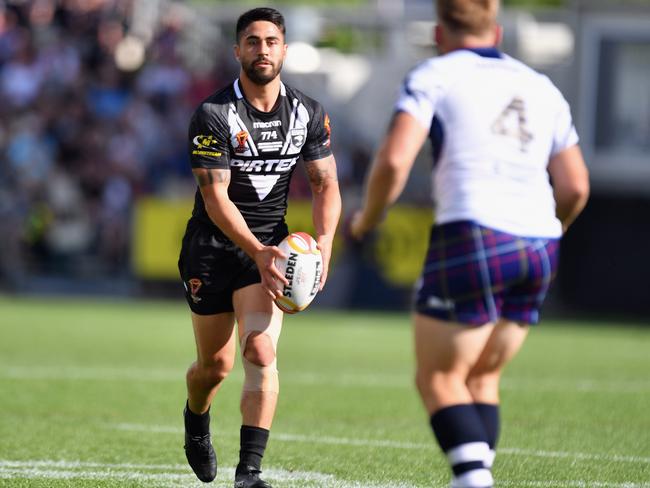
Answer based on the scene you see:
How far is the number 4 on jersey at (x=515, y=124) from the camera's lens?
14.7 feet

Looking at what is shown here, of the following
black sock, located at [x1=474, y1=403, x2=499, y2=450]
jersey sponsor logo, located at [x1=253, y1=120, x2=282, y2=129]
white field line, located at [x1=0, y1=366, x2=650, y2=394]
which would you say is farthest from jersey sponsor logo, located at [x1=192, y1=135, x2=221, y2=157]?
white field line, located at [x1=0, y1=366, x2=650, y2=394]

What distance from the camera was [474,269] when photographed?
14.6 feet

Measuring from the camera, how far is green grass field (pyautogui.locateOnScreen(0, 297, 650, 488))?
661 centimetres

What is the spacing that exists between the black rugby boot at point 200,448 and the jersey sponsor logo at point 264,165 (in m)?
1.37

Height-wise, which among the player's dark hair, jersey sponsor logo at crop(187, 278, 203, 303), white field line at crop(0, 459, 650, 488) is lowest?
white field line at crop(0, 459, 650, 488)

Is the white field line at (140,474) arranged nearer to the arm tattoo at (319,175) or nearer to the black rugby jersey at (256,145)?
the black rugby jersey at (256,145)

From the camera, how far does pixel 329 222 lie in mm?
6219

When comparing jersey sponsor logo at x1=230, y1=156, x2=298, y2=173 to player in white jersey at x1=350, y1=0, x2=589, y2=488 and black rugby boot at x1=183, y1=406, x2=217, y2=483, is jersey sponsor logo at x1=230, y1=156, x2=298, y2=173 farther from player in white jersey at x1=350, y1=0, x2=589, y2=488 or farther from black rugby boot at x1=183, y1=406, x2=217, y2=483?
player in white jersey at x1=350, y1=0, x2=589, y2=488

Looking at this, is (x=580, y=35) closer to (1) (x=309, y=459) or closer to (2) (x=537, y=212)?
(1) (x=309, y=459)

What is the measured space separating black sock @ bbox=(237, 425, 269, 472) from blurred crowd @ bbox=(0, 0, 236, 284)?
1609 cm

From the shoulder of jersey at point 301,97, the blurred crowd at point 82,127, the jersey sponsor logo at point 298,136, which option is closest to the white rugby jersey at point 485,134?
the jersey sponsor logo at point 298,136

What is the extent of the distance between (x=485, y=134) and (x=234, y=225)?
1698mm

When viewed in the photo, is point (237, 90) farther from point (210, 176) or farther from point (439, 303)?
point (439, 303)

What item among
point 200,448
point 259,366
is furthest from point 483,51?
point 200,448
